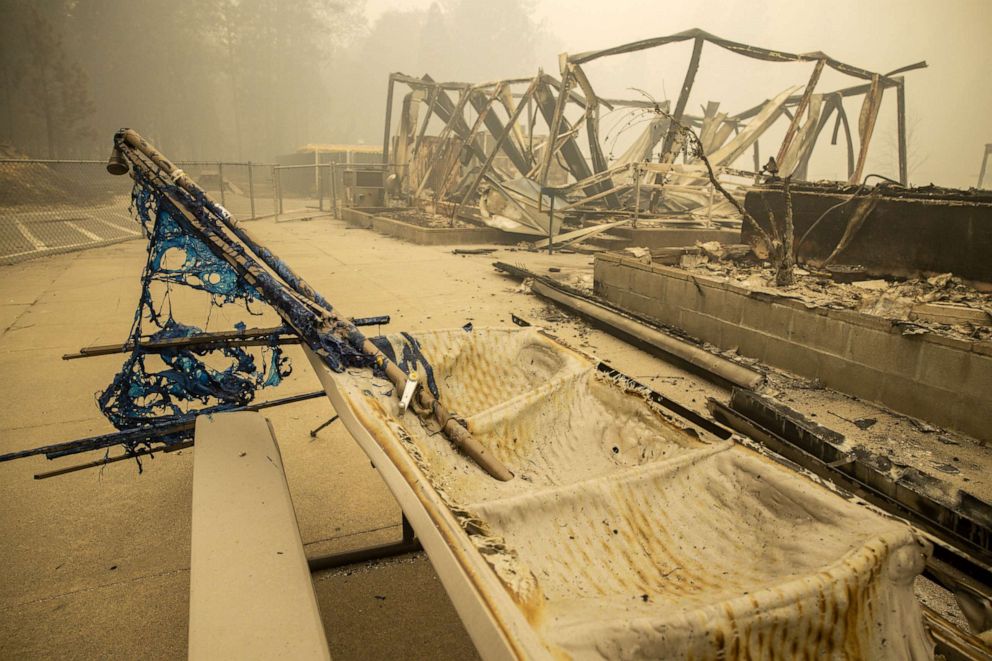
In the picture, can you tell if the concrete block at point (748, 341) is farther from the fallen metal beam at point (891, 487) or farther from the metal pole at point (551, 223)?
the metal pole at point (551, 223)

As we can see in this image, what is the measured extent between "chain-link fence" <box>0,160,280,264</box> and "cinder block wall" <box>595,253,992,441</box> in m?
8.53

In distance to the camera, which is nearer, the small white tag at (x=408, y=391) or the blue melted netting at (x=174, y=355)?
the small white tag at (x=408, y=391)

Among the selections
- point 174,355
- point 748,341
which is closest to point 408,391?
point 174,355

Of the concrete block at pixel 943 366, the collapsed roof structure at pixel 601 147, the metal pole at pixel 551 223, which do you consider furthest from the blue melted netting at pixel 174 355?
the metal pole at pixel 551 223

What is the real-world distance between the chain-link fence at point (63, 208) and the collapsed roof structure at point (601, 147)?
5110mm

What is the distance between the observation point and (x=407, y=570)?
238 cm

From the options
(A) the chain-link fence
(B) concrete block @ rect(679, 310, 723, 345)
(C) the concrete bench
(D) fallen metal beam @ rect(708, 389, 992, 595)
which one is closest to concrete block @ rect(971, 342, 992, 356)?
(D) fallen metal beam @ rect(708, 389, 992, 595)

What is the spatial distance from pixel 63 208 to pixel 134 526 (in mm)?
17602

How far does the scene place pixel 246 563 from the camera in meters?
1.50

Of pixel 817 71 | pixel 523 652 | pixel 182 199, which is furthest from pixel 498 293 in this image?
pixel 817 71

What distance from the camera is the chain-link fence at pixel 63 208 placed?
10312mm

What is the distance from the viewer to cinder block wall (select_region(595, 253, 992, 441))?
371 cm

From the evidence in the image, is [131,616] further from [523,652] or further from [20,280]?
[20,280]

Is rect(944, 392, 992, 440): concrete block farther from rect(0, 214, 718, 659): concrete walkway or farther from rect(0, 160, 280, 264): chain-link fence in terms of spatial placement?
rect(0, 160, 280, 264): chain-link fence
